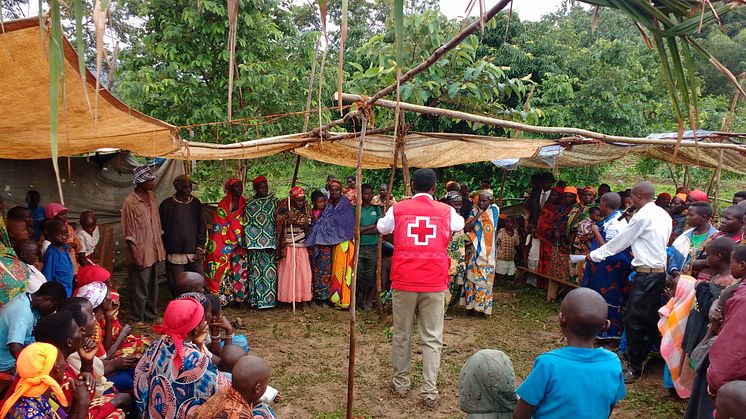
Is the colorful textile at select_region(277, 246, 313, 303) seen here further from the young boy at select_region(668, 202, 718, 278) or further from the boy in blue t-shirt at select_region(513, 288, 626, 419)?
the boy in blue t-shirt at select_region(513, 288, 626, 419)

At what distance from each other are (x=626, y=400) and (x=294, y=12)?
283 inches

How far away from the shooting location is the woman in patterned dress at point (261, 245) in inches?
269

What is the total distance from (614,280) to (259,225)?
445cm

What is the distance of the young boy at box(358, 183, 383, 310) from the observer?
698 centimetres

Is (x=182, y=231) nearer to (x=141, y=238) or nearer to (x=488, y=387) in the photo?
(x=141, y=238)

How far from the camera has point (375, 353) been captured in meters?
5.52

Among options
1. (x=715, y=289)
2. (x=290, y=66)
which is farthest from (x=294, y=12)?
(x=715, y=289)

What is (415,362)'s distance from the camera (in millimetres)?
5348

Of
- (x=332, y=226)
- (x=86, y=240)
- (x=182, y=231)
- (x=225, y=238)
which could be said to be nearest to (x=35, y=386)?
(x=86, y=240)

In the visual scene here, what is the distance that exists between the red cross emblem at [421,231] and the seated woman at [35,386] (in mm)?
2573

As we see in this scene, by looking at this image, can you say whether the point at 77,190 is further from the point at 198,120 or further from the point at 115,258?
the point at 198,120

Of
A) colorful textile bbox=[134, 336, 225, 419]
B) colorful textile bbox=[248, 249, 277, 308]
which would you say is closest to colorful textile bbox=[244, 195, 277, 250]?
colorful textile bbox=[248, 249, 277, 308]

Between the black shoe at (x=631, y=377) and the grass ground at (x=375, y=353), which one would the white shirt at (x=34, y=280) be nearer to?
the grass ground at (x=375, y=353)

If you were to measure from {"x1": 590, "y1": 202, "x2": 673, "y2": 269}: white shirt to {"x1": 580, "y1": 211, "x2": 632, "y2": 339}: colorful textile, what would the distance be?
91cm
